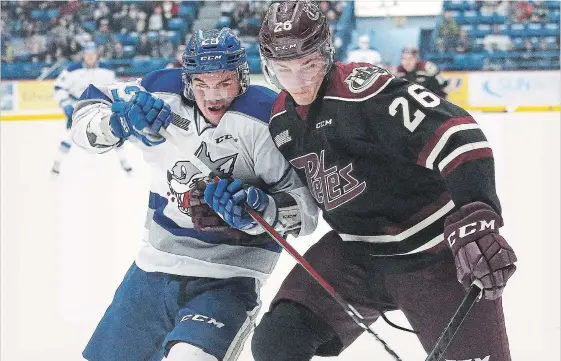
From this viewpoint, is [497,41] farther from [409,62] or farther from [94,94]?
[94,94]

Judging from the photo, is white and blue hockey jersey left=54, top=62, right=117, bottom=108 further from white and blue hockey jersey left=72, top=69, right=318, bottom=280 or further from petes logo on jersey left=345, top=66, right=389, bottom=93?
petes logo on jersey left=345, top=66, right=389, bottom=93

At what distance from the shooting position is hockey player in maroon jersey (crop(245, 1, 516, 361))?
1751mm

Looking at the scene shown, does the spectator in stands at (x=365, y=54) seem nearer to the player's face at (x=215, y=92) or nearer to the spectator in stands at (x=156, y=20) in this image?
the spectator in stands at (x=156, y=20)

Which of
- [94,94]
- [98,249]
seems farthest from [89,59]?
[94,94]

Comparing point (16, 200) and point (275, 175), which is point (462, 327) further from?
point (16, 200)

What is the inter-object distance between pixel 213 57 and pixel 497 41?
411 inches

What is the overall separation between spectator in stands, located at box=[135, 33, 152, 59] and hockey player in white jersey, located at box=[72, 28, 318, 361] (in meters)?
9.75

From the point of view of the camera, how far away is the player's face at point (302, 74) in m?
1.88

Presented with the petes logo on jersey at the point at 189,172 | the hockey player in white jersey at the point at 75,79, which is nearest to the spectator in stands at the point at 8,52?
the hockey player in white jersey at the point at 75,79

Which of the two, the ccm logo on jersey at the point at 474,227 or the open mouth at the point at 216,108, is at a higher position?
the ccm logo on jersey at the point at 474,227

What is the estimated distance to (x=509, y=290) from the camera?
3451 mm

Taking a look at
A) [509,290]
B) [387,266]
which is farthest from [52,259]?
[387,266]

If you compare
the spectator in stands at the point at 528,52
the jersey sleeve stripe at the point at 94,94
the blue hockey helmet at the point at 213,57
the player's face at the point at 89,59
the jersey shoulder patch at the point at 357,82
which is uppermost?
the jersey shoulder patch at the point at 357,82

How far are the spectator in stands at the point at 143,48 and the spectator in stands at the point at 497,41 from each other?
4887mm
